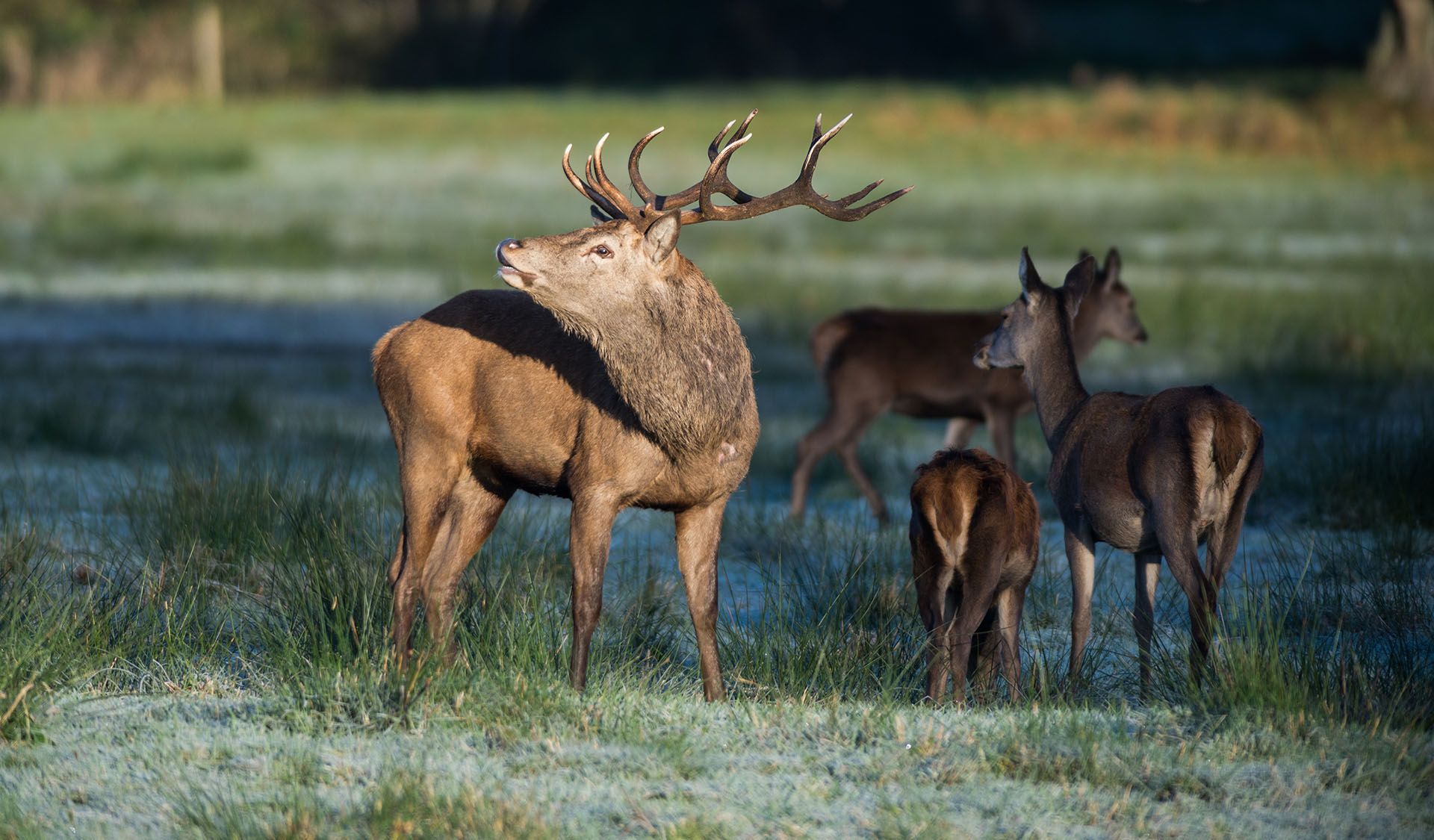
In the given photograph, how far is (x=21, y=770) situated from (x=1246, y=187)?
2734cm

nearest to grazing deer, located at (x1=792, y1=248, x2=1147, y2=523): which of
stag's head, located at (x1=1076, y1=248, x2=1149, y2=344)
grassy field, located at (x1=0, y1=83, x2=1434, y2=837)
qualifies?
stag's head, located at (x1=1076, y1=248, x2=1149, y2=344)

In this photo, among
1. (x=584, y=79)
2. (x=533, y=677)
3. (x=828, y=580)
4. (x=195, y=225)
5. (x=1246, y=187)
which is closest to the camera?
(x=533, y=677)

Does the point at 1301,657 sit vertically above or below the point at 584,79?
below

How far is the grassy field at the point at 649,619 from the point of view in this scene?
5707mm

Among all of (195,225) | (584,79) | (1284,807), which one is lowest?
(1284,807)

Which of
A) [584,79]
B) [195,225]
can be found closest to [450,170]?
[195,225]

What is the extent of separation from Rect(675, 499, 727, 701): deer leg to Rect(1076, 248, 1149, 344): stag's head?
6259 mm

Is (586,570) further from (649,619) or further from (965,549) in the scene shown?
(965,549)

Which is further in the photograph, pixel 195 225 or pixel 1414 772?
pixel 195 225

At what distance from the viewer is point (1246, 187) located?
30.6m

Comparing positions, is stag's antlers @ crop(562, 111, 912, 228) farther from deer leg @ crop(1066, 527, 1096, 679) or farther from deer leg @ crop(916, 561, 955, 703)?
deer leg @ crop(1066, 527, 1096, 679)

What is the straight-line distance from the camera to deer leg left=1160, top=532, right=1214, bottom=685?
22.5 ft

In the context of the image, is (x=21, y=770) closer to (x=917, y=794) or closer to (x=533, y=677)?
(x=533, y=677)

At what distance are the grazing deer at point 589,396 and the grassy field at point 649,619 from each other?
0.98 feet
